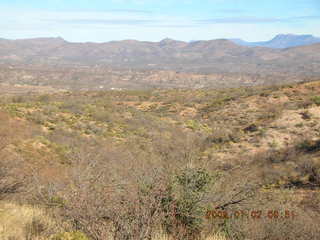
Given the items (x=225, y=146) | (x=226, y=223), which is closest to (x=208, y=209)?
(x=226, y=223)

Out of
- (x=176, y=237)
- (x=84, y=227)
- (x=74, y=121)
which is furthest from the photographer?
(x=74, y=121)

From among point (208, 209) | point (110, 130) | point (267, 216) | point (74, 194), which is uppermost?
point (74, 194)

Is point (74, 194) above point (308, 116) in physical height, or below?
above

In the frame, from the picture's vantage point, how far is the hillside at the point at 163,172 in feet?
15.3

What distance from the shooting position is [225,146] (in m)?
18.9

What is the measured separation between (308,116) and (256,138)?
461 centimetres

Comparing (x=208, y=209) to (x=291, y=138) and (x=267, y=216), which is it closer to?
(x=267, y=216)

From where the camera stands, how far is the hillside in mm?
4660
